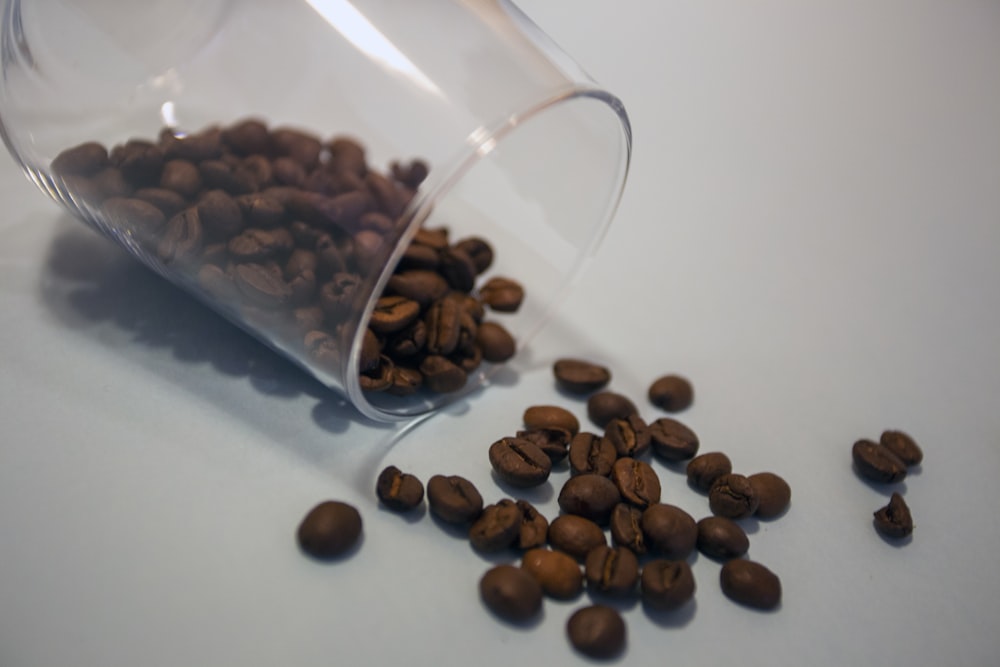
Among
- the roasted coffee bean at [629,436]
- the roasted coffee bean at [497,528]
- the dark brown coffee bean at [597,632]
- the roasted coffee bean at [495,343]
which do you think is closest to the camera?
the dark brown coffee bean at [597,632]

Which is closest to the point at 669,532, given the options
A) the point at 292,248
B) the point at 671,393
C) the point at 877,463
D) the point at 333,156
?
the point at 671,393

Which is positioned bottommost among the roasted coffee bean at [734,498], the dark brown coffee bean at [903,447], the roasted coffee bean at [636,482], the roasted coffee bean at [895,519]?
the roasted coffee bean at [636,482]

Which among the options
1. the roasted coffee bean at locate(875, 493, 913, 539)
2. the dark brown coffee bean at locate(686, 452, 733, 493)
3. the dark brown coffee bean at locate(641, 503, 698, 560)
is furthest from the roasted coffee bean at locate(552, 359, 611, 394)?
the roasted coffee bean at locate(875, 493, 913, 539)

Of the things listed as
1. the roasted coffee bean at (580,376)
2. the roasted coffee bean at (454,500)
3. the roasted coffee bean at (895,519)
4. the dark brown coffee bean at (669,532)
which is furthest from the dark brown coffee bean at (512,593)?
the roasted coffee bean at (895,519)

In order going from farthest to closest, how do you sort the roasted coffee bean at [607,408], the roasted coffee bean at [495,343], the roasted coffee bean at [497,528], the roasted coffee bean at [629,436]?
the roasted coffee bean at [495,343] → the roasted coffee bean at [607,408] → the roasted coffee bean at [629,436] → the roasted coffee bean at [497,528]

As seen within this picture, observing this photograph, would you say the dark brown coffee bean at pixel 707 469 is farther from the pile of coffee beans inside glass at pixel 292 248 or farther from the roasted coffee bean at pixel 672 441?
the pile of coffee beans inside glass at pixel 292 248

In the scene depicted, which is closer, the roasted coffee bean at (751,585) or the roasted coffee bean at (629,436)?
the roasted coffee bean at (751,585)

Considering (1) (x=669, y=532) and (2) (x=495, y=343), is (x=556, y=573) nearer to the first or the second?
(1) (x=669, y=532)
